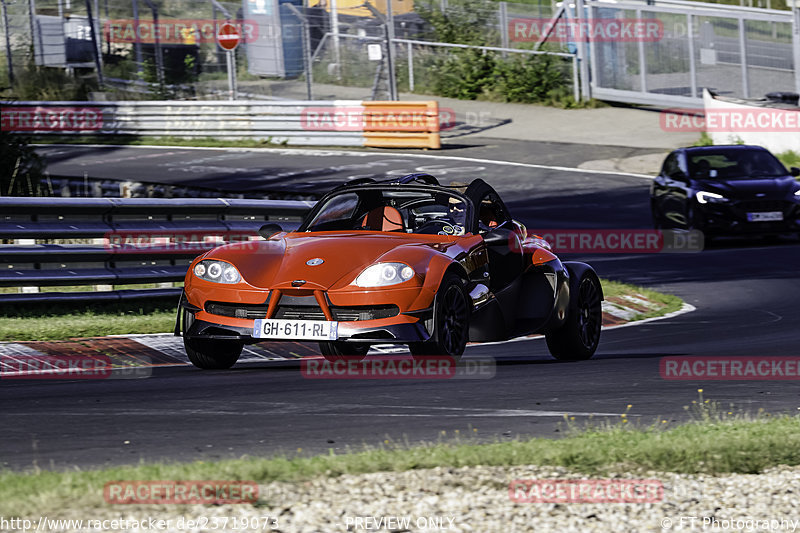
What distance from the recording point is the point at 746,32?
32.4m

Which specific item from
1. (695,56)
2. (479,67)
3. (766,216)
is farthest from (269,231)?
(479,67)

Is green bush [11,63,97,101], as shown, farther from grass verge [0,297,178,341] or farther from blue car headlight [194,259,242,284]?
blue car headlight [194,259,242,284]

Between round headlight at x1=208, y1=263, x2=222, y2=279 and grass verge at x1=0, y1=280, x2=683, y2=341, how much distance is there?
8.05 ft

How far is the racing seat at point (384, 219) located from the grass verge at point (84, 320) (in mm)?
2443

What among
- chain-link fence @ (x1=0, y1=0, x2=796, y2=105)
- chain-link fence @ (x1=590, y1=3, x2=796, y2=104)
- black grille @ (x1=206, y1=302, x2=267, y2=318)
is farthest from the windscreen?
chain-link fence @ (x1=590, y1=3, x2=796, y2=104)

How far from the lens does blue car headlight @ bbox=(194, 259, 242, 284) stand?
839cm

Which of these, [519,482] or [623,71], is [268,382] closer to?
[519,482]

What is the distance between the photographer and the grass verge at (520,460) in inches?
201

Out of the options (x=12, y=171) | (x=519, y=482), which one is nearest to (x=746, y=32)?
(x=12, y=171)

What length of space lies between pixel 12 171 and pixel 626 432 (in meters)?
11.6

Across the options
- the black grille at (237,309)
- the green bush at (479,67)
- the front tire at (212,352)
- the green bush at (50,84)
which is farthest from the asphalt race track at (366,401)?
Result: the green bush at (50,84)

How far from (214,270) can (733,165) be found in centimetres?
1371

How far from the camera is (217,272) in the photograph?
27.8ft

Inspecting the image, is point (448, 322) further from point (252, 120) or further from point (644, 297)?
point (252, 120)
